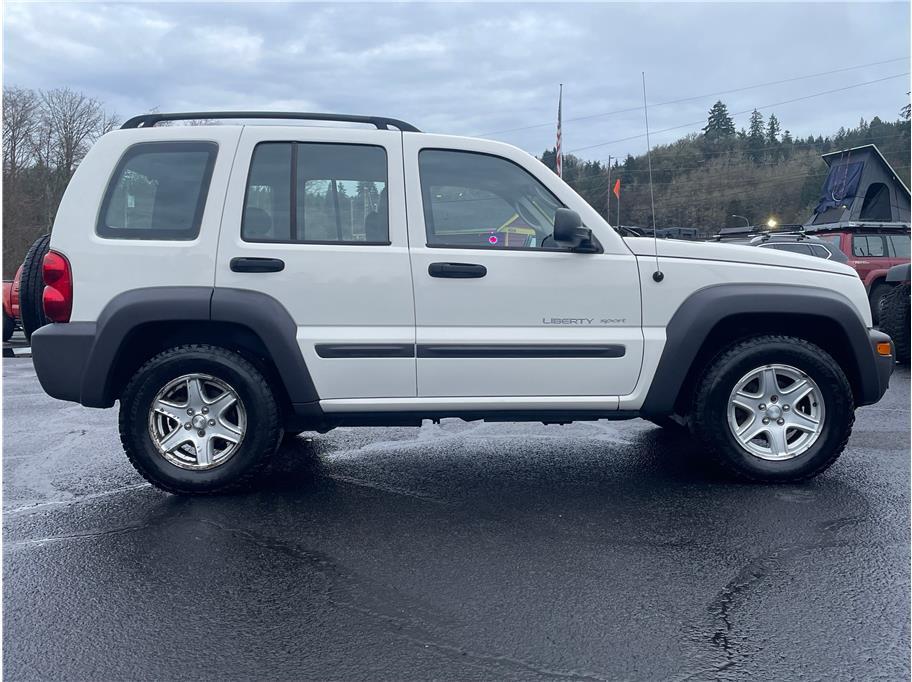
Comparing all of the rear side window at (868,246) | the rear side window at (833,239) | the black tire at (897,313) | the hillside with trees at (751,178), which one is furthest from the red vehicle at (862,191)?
the hillside with trees at (751,178)

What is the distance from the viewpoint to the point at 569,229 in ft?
14.1

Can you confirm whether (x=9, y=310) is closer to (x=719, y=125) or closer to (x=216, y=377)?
(x=216, y=377)

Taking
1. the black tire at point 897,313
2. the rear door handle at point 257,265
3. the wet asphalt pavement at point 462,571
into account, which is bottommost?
the wet asphalt pavement at point 462,571

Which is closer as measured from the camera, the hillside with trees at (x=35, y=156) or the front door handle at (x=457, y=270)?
the front door handle at (x=457, y=270)

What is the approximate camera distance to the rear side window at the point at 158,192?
4354mm

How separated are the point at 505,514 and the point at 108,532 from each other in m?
1.95

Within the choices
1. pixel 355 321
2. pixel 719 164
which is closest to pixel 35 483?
pixel 355 321

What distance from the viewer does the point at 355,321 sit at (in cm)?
437

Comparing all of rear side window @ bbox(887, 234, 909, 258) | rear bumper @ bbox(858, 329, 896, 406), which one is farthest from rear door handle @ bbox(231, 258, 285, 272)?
rear side window @ bbox(887, 234, 909, 258)

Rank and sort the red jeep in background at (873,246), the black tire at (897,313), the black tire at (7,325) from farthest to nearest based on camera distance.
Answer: the black tire at (7,325) < the red jeep in background at (873,246) < the black tire at (897,313)

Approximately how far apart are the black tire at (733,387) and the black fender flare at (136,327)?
7.49 feet

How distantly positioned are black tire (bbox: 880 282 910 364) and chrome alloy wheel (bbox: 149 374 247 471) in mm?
7950

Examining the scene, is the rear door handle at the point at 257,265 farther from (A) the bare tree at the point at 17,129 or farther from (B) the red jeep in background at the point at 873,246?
(A) the bare tree at the point at 17,129

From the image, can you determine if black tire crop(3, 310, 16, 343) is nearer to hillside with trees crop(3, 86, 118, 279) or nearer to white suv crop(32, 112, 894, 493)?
white suv crop(32, 112, 894, 493)
